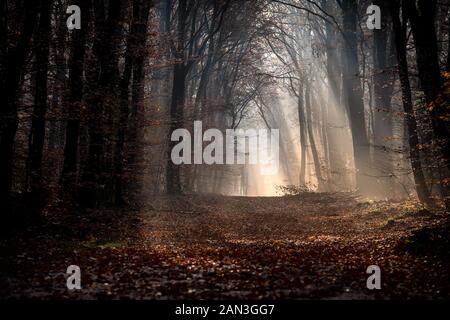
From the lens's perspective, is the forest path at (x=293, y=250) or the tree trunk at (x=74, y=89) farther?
the tree trunk at (x=74, y=89)

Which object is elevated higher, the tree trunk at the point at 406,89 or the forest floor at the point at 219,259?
the tree trunk at the point at 406,89

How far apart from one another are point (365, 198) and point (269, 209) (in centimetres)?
487

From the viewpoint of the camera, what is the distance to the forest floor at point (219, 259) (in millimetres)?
6742

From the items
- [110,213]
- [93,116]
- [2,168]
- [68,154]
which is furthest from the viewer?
[110,213]

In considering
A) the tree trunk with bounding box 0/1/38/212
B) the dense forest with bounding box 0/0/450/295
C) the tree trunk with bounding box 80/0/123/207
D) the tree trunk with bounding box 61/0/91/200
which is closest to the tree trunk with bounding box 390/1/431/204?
the dense forest with bounding box 0/0/450/295

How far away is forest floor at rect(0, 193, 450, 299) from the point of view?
6.74 meters

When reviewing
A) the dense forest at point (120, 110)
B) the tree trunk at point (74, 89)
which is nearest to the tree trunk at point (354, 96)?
the dense forest at point (120, 110)

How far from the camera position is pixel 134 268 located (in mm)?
8211

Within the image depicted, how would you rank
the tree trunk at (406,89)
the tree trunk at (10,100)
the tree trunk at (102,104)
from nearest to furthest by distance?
the tree trunk at (10,100), the tree trunk at (406,89), the tree trunk at (102,104)

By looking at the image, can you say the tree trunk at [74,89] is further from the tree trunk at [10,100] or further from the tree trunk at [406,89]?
the tree trunk at [406,89]
